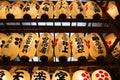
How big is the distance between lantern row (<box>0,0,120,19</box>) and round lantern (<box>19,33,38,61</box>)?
52cm

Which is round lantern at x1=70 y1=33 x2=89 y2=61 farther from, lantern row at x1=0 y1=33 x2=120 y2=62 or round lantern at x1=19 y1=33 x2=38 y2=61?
round lantern at x1=19 y1=33 x2=38 y2=61

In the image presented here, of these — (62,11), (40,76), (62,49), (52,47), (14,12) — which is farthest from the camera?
(14,12)

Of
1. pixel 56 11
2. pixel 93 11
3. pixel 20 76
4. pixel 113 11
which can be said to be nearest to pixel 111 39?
pixel 113 11

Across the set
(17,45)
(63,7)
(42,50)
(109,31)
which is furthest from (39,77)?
(109,31)

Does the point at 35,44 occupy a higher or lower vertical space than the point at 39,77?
higher

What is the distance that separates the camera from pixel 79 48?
459cm

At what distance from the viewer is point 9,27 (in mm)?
5176

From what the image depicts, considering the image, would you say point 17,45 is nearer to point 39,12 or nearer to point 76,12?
point 39,12

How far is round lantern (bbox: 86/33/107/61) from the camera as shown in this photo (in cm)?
452

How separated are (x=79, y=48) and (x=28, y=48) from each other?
998 millimetres

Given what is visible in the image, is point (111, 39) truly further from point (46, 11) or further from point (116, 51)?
point (46, 11)

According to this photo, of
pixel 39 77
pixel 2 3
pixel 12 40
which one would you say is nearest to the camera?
pixel 39 77

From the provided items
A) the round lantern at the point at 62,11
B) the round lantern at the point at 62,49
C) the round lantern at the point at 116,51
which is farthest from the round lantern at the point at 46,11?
the round lantern at the point at 116,51

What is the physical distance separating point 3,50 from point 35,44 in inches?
25.3
